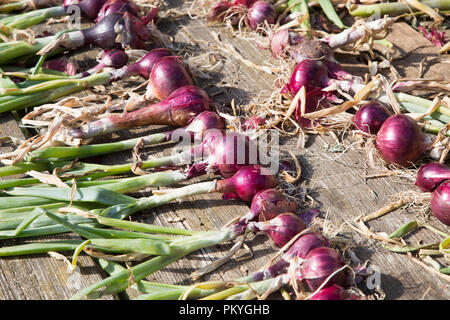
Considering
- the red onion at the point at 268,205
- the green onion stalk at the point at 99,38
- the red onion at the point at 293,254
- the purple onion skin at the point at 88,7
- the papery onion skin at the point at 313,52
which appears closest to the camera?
the red onion at the point at 293,254

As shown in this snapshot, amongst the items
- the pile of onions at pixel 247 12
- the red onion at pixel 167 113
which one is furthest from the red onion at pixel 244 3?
the red onion at pixel 167 113

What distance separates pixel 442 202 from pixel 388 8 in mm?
1431

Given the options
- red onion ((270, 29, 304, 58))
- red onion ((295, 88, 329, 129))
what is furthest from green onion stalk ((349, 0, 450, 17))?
red onion ((295, 88, 329, 129))

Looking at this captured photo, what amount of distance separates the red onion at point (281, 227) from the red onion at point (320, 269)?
13 centimetres

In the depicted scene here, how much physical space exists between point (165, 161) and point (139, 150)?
0.64 feet

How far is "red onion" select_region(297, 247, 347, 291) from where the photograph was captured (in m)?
1.57

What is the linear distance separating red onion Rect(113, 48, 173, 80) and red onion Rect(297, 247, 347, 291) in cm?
122

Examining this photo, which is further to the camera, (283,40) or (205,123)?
(283,40)

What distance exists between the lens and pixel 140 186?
191 cm

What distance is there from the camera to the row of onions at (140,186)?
62.7 inches

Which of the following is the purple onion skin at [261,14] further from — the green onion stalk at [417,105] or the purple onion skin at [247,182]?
the purple onion skin at [247,182]

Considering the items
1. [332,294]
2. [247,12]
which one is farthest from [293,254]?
[247,12]

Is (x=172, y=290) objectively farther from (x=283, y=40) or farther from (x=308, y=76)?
(x=283, y=40)
